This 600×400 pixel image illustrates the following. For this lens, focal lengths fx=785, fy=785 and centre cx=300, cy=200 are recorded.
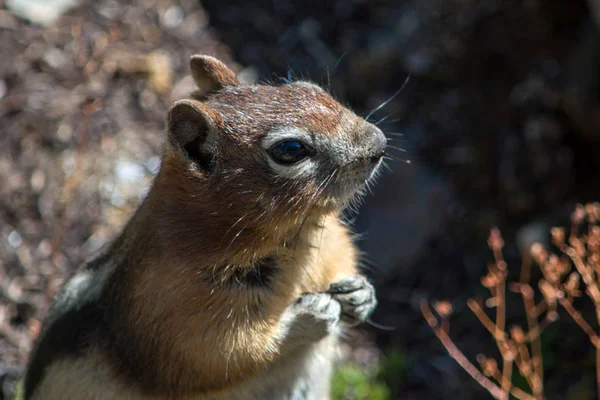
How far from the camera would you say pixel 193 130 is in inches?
133

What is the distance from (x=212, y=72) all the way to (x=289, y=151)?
708 millimetres

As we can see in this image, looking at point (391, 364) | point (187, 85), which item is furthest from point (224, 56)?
point (391, 364)

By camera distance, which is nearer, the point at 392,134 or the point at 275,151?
the point at 275,151

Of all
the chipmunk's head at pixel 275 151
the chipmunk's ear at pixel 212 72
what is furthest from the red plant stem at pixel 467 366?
the chipmunk's ear at pixel 212 72

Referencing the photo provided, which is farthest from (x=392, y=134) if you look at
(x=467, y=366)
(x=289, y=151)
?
(x=289, y=151)

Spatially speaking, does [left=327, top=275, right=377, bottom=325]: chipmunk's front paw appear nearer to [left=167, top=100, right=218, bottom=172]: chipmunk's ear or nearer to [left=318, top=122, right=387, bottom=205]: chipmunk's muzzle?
[left=318, top=122, right=387, bottom=205]: chipmunk's muzzle

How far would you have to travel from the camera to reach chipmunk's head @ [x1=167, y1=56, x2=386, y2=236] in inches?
132

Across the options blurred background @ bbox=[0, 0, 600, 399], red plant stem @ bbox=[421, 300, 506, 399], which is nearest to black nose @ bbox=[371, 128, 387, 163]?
red plant stem @ bbox=[421, 300, 506, 399]

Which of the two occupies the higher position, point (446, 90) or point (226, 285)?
point (226, 285)

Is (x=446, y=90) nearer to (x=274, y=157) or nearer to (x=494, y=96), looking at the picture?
(x=494, y=96)

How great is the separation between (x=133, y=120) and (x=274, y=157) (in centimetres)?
357

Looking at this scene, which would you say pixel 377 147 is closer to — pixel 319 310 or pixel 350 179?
pixel 350 179

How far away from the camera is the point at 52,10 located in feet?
22.9

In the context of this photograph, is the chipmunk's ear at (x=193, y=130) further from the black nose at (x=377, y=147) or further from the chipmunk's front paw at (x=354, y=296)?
the chipmunk's front paw at (x=354, y=296)
